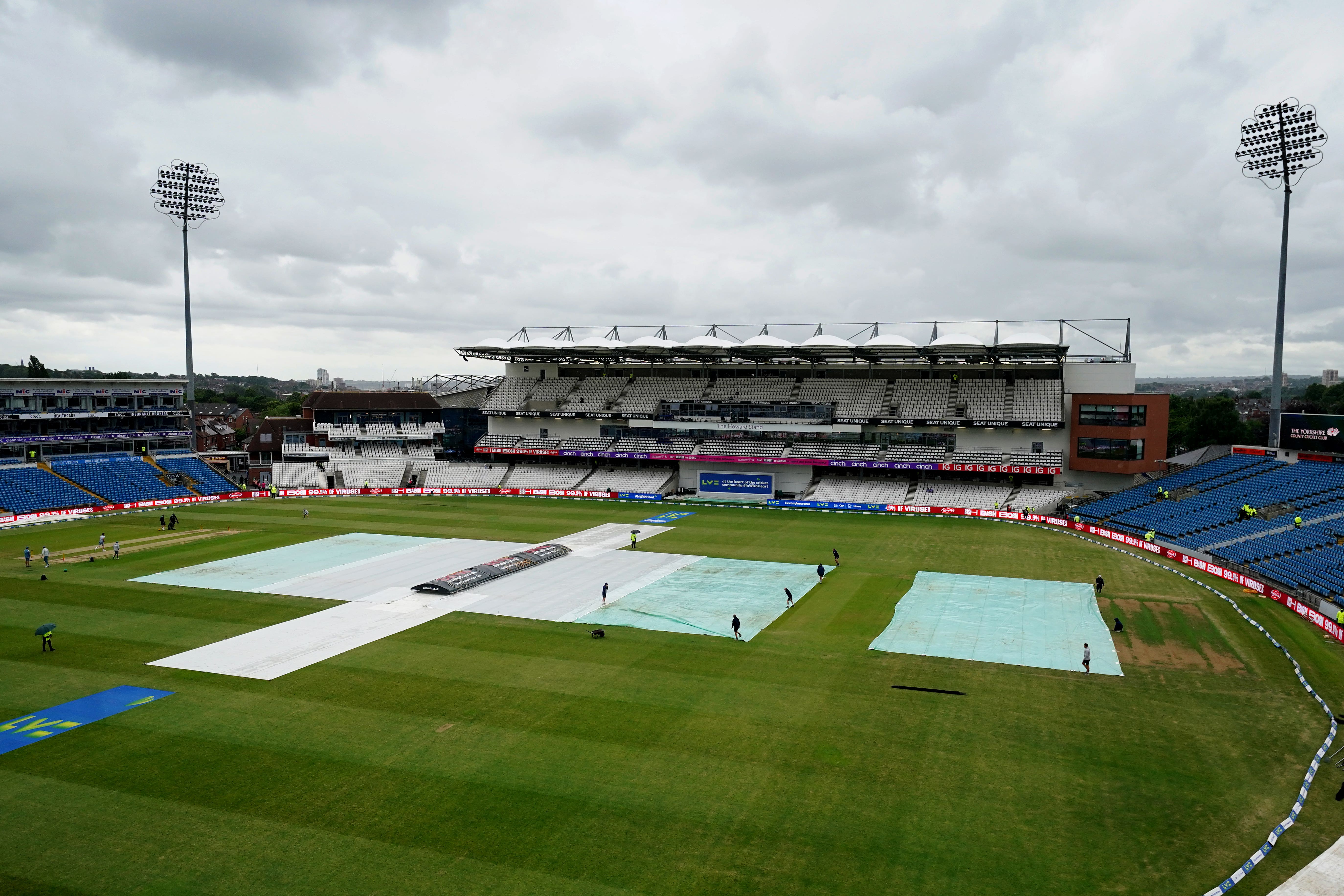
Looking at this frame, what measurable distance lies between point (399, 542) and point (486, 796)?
32723 mm

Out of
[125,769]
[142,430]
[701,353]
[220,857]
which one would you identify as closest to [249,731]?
[125,769]

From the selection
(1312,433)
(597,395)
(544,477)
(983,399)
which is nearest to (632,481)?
A: (544,477)

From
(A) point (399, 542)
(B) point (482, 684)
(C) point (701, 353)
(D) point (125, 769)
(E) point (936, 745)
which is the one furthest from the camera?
(C) point (701, 353)

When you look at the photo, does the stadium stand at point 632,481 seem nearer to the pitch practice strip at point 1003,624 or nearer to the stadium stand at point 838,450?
the stadium stand at point 838,450

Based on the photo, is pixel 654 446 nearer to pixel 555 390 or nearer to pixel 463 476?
pixel 555 390

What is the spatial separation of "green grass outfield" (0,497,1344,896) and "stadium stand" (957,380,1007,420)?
113 ft

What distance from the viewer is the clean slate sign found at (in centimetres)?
6844

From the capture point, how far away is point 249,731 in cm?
1964

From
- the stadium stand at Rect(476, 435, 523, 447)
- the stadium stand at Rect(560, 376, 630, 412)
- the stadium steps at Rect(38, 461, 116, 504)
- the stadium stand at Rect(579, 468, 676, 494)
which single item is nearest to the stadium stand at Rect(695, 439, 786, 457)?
the stadium stand at Rect(579, 468, 676, 494)

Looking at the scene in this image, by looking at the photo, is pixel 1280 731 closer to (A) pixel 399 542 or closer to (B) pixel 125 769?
(B) pixel 125 769

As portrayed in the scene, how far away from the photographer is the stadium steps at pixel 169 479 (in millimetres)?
66938

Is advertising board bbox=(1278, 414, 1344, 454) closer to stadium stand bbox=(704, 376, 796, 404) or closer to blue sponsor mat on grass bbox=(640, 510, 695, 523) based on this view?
stadium stand bbox=(704, 376, 796, 404)

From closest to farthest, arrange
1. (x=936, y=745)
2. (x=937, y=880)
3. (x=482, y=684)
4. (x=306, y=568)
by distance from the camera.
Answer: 1. (x=937, y=880)
2. (x=936, y=745)
3. (x=482, y=684)
4. (x=306, y=568)

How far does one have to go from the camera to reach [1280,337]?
164ft
